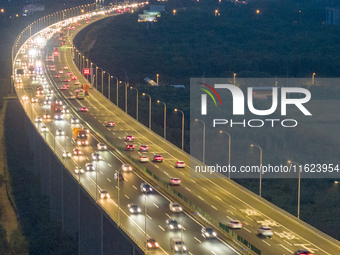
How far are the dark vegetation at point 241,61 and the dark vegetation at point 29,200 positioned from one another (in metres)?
12.7

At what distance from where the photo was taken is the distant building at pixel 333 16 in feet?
631

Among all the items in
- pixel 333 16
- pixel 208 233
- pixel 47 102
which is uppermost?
pixel 333 16

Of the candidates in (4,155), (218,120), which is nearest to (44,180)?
(4,155)

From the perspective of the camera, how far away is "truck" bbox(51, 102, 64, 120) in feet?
261

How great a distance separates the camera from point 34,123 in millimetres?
75375

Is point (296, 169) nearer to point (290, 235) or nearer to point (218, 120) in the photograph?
point (218, 120)

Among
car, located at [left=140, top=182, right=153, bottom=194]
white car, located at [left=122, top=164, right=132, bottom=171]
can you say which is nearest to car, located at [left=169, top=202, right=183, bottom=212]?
car, located at [left=140, top=182, right=153, bottom=194]

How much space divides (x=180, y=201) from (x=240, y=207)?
10.8 feet

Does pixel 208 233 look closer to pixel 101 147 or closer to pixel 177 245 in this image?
pixel 177 245

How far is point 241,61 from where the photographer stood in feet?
510

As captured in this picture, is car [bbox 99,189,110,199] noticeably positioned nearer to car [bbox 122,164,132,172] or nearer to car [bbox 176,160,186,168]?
car [bbox 122,164,132,172]

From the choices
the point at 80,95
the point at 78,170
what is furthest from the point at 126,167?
the point at 80,95

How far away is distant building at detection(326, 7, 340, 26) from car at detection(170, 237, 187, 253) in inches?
6254

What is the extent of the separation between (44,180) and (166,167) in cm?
1600
